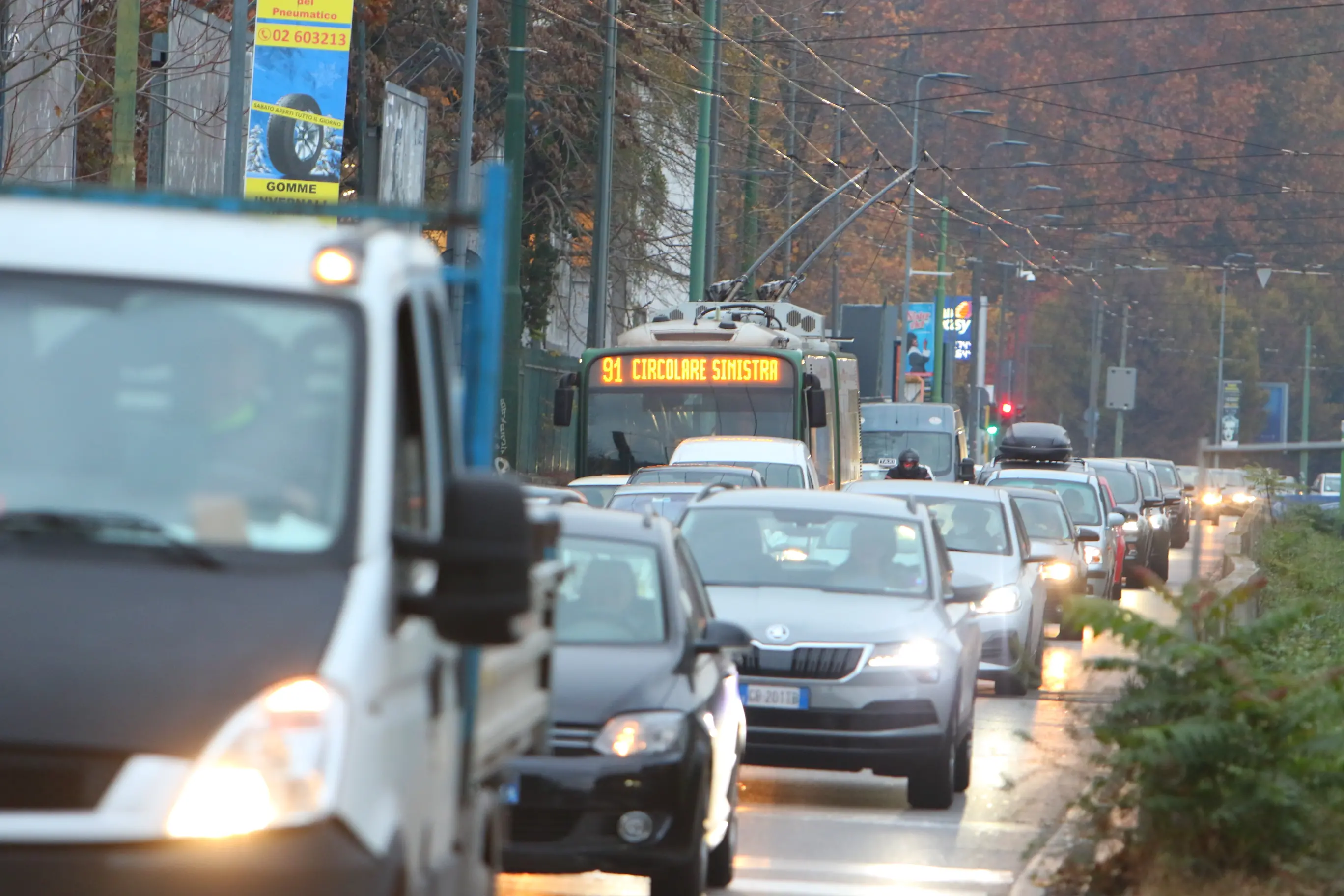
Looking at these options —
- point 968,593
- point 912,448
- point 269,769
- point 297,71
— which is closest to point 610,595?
point 968,593

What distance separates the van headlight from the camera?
4125mm

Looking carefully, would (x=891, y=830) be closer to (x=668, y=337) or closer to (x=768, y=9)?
(x=668, y=337)

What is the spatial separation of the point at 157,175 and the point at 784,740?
36.6 feet

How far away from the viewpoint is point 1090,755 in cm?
860

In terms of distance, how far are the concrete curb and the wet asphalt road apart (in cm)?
→ 8

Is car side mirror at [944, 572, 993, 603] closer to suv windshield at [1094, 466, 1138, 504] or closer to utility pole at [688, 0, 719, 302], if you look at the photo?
utility pole at [688, 0, 719, 302]

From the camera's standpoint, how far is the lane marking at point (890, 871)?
388 inches

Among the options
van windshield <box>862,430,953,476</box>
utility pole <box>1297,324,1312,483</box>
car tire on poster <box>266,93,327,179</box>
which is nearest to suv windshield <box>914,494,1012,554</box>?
car tire on poster <box>266,93,327,179</box>

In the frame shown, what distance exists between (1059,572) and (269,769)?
20844 mm

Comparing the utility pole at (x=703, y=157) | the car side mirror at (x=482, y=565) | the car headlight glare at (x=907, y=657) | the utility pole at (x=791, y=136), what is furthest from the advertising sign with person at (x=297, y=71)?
the utility pole at (x=791, y=136)

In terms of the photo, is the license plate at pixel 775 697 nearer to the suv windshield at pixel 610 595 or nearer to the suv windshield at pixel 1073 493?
the suv windshield at pixel 610 595

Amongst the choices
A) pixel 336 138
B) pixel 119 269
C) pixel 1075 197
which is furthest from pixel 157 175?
pixel 1075 197

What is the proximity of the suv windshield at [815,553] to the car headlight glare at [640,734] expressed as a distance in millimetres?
4307

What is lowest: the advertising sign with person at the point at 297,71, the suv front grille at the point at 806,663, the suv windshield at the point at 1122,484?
the suv windshield at the point at 1122,484
